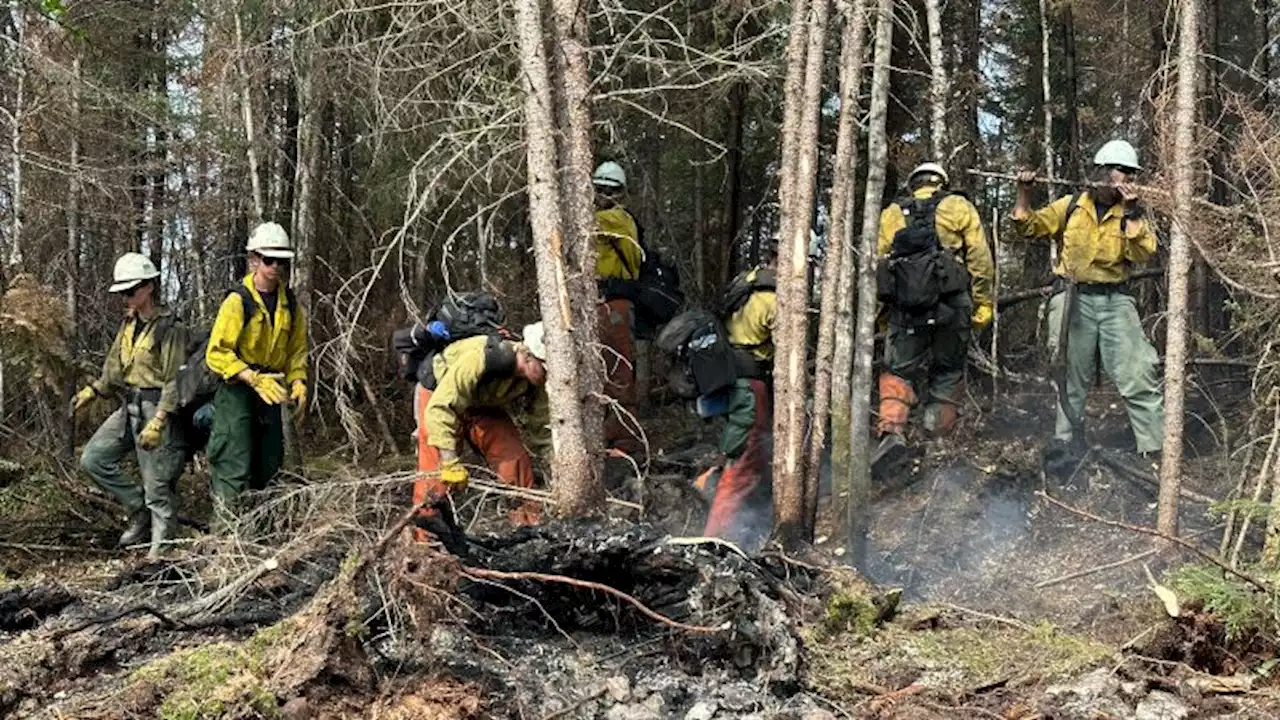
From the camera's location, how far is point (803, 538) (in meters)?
7.09

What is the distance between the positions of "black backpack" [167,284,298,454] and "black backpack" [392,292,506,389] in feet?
2.72

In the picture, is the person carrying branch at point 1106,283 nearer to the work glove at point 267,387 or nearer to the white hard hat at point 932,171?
the white hard hat at point 932,171

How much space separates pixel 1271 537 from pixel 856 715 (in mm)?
2404

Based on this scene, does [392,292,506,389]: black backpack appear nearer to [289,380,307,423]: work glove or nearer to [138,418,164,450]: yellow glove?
[289,380,307,423]: work glove

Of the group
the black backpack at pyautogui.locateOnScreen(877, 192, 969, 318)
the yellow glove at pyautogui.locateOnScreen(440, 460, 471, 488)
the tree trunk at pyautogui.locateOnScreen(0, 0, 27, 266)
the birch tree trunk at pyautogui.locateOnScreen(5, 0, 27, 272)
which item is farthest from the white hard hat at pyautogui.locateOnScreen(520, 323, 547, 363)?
the birch tree trunk at pyautogui.locateOnScreen(5, 0, 27, 272)

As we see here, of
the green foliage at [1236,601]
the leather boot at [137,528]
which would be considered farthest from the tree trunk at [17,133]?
the green foliage at [1236,601]

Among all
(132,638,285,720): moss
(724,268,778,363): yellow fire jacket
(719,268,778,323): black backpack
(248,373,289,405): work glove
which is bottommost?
(132,638,285,720): moss

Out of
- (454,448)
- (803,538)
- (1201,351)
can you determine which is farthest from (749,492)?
(1201,351)

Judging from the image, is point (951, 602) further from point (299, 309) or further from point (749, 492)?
point (299, 309)

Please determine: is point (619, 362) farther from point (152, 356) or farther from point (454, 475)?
point (152, 356)

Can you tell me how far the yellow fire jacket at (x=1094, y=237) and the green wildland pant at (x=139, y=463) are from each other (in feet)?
20.5

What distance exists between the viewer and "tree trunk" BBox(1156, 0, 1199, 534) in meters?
6.30

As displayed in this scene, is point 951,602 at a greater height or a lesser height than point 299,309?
lesser

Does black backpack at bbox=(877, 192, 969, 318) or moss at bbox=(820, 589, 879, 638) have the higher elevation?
black backpack at bbox=(877, 192, 969, 318)
